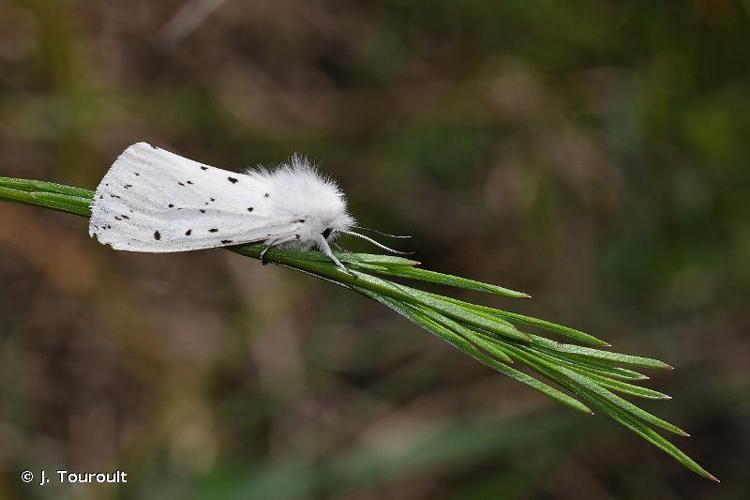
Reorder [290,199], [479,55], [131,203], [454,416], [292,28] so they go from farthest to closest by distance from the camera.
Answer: [292,28]
[479,55]
[454,416]
[290,199]
[131,203]

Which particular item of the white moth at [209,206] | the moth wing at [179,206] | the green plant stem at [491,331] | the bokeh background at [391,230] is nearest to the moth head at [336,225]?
the white moth at [209,206]

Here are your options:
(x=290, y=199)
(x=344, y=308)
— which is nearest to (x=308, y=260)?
(x=290, y=199)

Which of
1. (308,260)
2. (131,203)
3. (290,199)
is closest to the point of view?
(308,260)

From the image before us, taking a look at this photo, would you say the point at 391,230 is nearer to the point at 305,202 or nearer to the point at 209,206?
the point at 305,202

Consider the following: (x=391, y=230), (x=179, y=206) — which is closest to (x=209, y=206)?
(x=179, y=206)

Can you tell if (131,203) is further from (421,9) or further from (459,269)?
(421,9)
